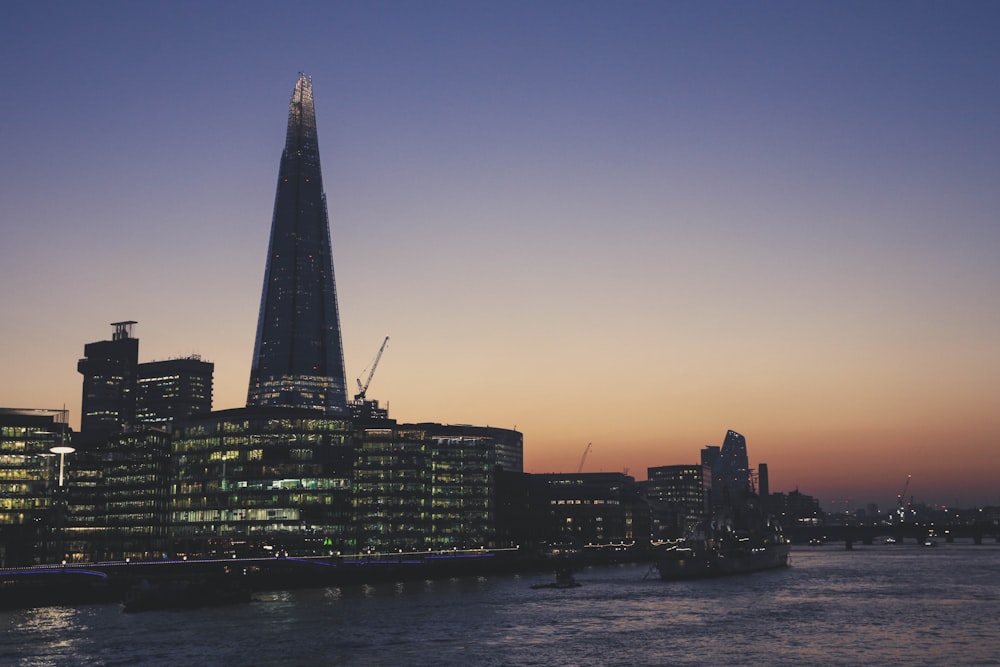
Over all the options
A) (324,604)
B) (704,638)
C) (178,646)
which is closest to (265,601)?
(324,604)

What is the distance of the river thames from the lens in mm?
91000

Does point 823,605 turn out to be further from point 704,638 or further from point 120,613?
point 120,613

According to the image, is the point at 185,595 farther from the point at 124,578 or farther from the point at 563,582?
the point at 563,582

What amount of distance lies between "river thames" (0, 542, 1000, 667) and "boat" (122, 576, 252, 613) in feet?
11.2

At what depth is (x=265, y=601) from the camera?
15412cm

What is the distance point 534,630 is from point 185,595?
191 feet

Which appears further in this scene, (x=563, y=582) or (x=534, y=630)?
(x=563, y=582)

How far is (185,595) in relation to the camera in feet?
479

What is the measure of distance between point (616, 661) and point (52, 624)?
66.5 metres

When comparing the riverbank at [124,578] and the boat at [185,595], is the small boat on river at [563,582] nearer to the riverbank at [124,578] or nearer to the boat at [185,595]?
the riverbank at [124,578]

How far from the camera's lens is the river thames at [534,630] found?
91000mm

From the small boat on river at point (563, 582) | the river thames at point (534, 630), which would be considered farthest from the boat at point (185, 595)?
the small boat on river at point (563, 582)

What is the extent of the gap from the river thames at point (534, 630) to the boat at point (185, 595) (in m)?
3.42

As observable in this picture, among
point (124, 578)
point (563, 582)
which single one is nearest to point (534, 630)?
point (563, 582)
